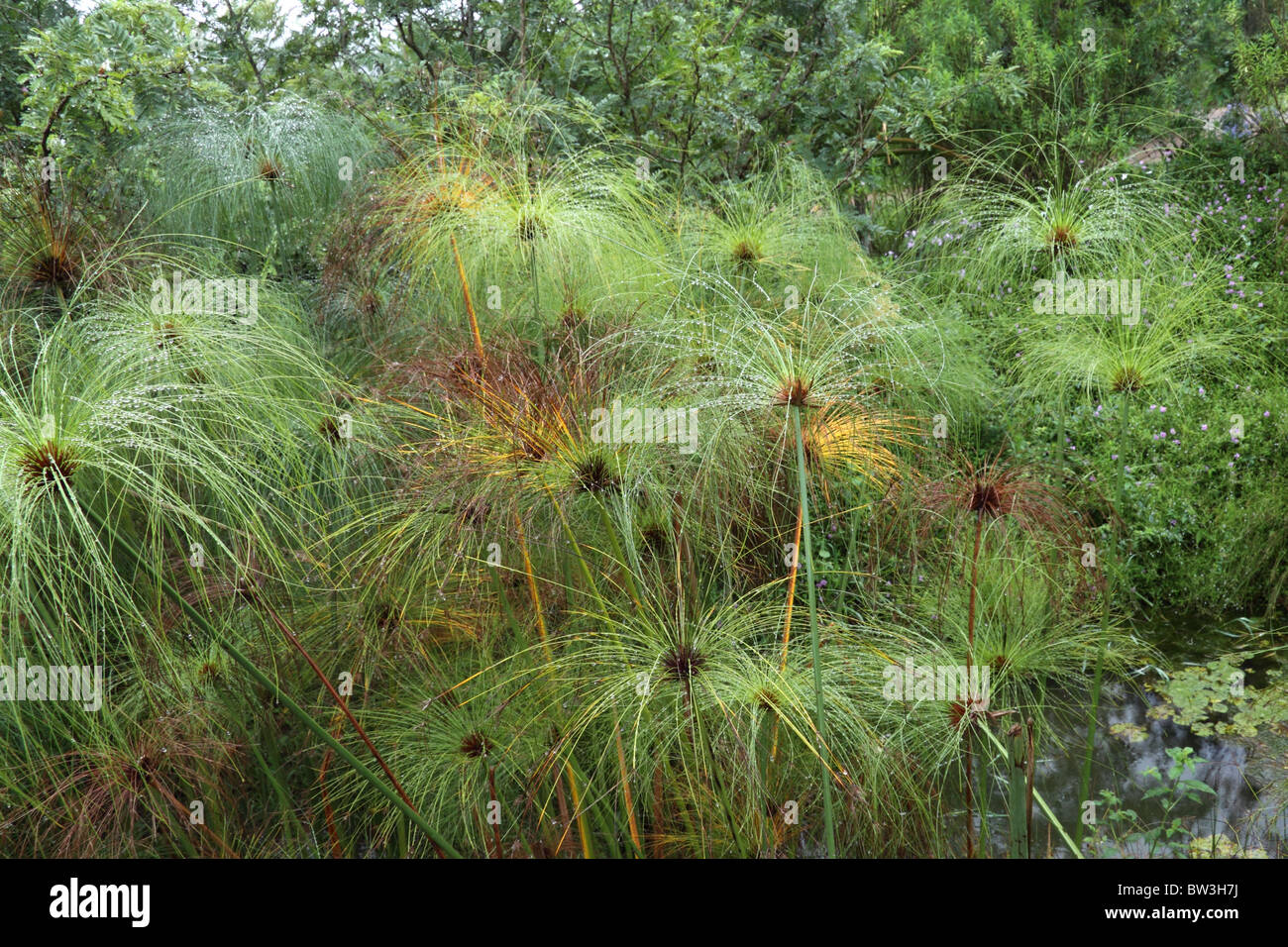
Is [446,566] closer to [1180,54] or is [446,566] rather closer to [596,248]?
[596,248]

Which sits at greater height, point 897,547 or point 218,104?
point 218,104

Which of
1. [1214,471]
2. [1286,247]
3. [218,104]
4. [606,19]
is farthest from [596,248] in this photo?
[1286,247]

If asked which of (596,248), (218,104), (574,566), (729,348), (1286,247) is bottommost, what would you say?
(574,566)

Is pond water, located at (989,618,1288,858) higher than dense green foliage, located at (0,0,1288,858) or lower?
lower

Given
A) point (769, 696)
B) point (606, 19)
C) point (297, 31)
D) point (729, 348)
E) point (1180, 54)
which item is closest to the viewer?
point (769, 696)

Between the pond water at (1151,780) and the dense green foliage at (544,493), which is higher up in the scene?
the dense green foliage at (544,493)

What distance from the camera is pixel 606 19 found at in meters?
5.53

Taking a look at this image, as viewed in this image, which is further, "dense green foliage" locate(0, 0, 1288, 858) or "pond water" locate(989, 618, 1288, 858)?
"pond water" locate(989, 618, 1288, 858)

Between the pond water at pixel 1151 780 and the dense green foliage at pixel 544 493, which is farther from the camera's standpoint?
the pond water at pixel 1151 780

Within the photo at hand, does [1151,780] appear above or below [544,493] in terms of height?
below

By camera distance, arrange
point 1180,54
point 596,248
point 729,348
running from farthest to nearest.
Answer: point 1180,54, point 596,248, point 729,348

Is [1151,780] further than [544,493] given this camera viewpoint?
Yes

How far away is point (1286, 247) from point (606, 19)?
384 centimetres
